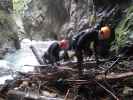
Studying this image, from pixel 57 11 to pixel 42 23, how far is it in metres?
2.12

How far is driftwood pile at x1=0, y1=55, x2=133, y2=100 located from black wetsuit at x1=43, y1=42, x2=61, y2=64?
998mm

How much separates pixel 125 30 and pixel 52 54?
8.30ft

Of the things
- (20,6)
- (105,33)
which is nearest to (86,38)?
(105,33)

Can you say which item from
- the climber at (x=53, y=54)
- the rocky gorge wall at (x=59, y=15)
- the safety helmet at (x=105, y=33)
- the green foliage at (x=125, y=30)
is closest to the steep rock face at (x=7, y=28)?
the rocky gorge wall at (x=59, y=15)

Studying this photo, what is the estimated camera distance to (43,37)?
26.7 m

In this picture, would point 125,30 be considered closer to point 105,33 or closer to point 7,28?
point 105,33

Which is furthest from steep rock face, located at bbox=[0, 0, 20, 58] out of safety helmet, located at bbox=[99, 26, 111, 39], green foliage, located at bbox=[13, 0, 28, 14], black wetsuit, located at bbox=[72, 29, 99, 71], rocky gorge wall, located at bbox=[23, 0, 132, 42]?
safety helmet, located at bbox=[99, 26, 111, 39]

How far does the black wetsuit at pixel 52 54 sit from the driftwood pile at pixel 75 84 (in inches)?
39.3

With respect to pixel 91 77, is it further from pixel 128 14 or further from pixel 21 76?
pixel 128 14

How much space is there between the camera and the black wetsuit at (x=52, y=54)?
7.87 meters

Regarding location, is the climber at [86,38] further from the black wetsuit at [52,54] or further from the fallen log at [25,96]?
the black wetsuit at [52,54]

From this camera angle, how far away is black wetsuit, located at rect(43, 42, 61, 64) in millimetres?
7867

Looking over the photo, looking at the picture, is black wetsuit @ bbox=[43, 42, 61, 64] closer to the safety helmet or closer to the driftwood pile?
the driftwood pile

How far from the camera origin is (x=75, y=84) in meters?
5.47
